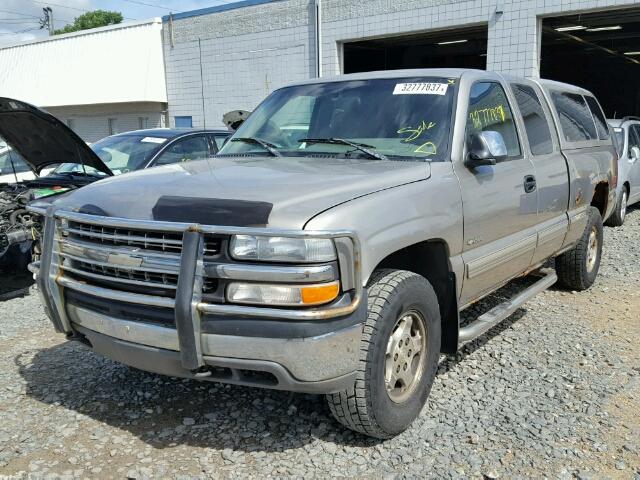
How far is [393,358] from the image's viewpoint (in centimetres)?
321

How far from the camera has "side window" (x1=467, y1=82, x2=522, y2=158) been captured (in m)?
4.05

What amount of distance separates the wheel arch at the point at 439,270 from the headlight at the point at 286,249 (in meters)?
0.83

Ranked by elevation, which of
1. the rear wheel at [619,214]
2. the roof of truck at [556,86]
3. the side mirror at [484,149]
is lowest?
the rear wheel at [619,214]

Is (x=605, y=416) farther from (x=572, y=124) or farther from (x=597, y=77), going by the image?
(x=597, y=77)

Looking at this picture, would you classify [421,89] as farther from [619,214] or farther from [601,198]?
[619,214]

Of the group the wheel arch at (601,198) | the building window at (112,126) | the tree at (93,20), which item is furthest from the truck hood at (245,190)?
the tree at (93,20)

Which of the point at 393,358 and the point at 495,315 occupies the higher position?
the point at 393,358

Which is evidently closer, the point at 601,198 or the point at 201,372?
the point at 201,372

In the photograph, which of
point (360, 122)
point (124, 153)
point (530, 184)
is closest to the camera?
point (360, 122)

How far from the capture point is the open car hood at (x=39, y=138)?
5414mm

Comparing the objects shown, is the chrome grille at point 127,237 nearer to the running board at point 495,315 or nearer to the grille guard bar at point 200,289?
the grille guard bar at point 200,289

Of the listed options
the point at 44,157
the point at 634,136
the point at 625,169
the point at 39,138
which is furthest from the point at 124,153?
the point at 634,136

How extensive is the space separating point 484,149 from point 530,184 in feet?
3.02

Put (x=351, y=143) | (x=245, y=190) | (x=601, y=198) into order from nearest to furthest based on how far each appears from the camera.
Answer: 1. (x=245, y=190)
2. (x=351, y=143)
3. (x=601, y=198)
